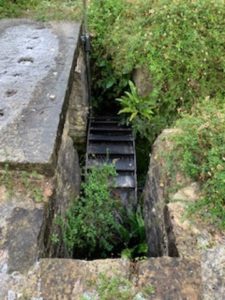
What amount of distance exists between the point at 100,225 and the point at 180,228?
189 cm

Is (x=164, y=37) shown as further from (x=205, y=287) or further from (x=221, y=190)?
(x=205, y=287)

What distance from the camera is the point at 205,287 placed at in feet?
10.1

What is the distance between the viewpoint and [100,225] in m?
5.30

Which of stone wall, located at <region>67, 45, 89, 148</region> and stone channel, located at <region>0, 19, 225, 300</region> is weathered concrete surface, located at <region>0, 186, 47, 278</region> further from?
stone wall, located at <region>67, 45, 89, 148</region>

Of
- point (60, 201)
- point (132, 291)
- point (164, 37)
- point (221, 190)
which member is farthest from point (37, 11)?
point (132, 291)

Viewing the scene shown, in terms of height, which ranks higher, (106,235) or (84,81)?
(84,81)

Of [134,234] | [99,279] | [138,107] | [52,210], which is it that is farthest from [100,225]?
[138,107]

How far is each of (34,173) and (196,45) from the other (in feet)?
12.6

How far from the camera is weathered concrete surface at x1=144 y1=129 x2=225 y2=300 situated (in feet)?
10.6

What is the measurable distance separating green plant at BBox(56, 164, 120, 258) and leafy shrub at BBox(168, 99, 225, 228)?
1333 mm

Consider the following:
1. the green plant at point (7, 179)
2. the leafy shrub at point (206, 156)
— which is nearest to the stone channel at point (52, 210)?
the green plant at point (7, 179)

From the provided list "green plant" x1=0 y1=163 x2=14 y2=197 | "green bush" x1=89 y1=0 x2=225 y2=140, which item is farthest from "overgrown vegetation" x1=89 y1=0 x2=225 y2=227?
"green plant" x1=0 y1=163 x2=14 y2=197

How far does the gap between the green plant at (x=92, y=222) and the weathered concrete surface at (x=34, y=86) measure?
3.42 feet

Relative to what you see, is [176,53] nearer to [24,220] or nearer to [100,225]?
[100,225]
